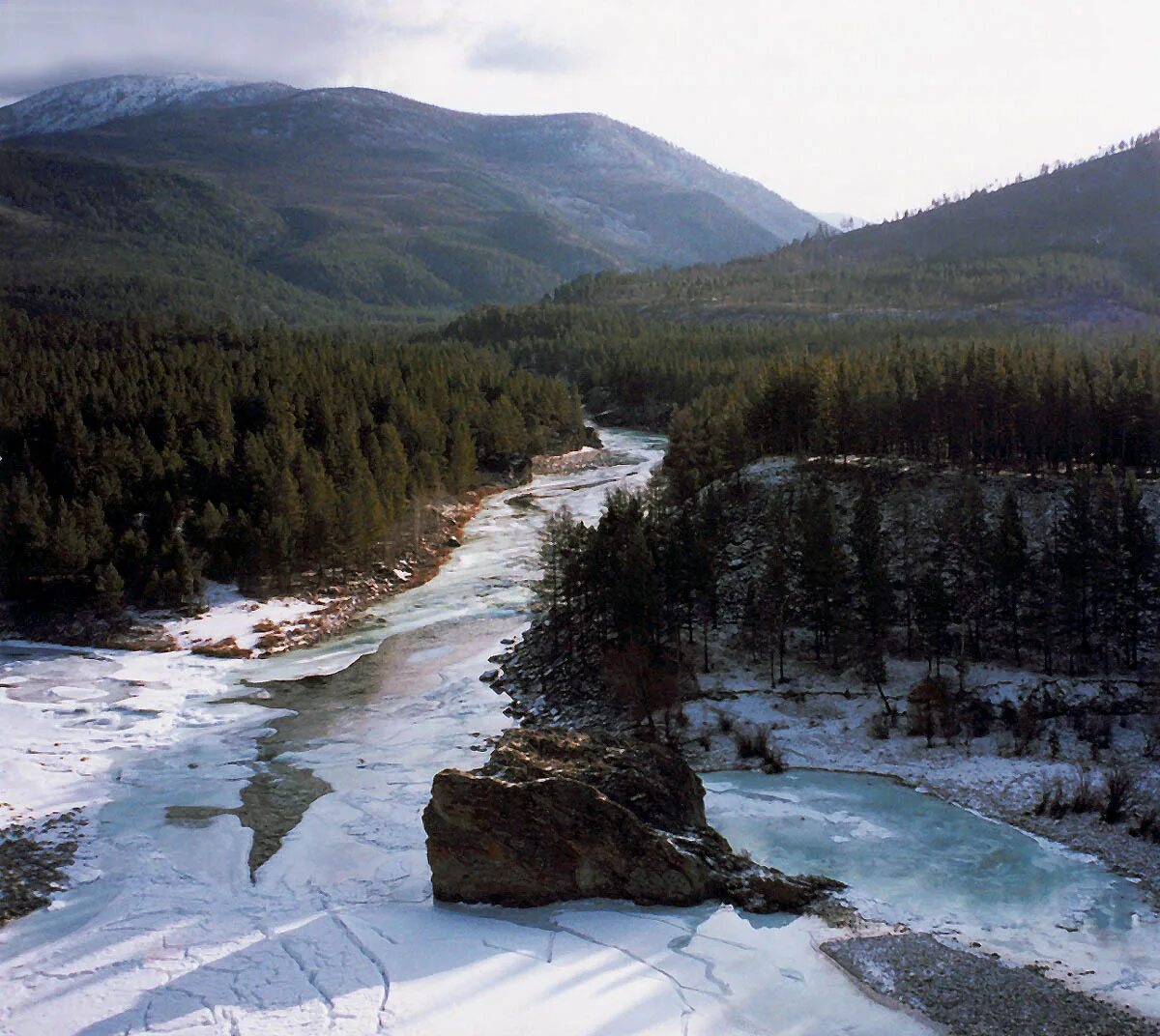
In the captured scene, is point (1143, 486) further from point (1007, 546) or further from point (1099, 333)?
point (1099, 333)

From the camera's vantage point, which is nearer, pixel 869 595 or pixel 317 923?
pixel 317 923

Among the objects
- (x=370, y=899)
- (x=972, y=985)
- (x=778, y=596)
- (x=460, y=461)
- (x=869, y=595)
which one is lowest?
(x=972, y=985)

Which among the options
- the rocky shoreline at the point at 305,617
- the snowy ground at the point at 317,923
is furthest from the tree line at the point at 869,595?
the rocky shoreline at the point at 305,617

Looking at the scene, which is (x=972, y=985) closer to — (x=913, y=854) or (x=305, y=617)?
(x=913, y=854)

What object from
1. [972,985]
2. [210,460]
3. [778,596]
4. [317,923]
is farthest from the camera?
[210,460]

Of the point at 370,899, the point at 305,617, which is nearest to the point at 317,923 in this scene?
the point at 370,899

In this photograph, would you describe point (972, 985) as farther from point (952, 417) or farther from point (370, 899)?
point (952, 417)

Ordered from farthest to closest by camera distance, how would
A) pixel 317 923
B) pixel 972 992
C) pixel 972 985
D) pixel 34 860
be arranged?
pixel 34 860 < pixel 317 923 < pixel 972 985 < pixel 972 992

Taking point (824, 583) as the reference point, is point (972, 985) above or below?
below
